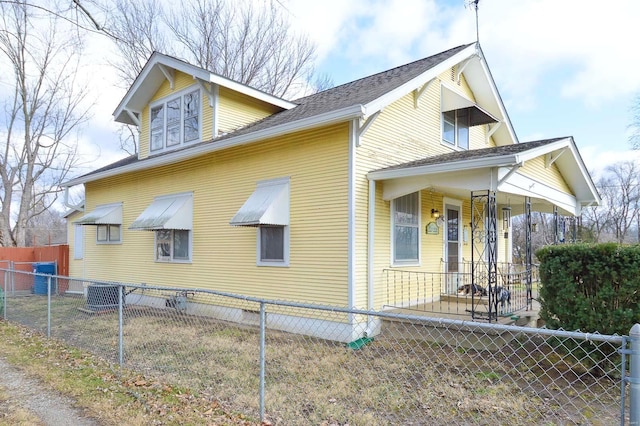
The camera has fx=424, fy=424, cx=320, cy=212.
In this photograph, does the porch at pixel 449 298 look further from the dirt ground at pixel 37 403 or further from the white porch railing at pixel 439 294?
the dirt ground at pixel 37 403

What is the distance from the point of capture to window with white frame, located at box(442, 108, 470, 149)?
34.9ft

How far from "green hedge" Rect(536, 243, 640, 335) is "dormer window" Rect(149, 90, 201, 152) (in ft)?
27.7

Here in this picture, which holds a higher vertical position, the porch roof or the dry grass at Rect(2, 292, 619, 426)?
the porch roof

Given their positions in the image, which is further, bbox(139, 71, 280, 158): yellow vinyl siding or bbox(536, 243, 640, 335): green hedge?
bbox(139, 71, 280, 158): yellow vinyl siding

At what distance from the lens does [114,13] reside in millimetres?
6680

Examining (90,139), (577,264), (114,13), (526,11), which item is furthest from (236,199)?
(90,139)

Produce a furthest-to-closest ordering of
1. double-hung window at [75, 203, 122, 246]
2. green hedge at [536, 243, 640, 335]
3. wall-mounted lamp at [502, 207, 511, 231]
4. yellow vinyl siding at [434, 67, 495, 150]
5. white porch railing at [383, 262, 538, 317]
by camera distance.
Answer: double-hung window at [75, 203, 122, 246] < wall-mounted lamp at [502, 207, 511, 231] < yellow vinyl siding at [434, 67, 495, 150] < white porch railing at [383, 262, 538, 317] < green hedge at [536, 243, 640, 335]

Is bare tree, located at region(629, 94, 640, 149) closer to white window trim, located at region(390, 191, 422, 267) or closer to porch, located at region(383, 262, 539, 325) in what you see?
porch, located at region(383, 262, 539, 325)

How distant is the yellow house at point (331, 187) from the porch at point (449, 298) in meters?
0.06

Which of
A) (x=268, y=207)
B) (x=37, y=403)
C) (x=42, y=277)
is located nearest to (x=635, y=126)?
(x=268, y=207)

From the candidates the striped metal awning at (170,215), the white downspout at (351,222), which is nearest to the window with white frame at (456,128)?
the white downspout at (351,222)

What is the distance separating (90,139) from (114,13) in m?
21.7

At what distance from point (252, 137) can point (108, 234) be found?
24.3 ft

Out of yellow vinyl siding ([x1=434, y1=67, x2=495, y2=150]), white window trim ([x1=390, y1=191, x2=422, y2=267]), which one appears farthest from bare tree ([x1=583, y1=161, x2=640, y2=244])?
white window trim ([x1=390, y1=191, x2=422, y2=267])
